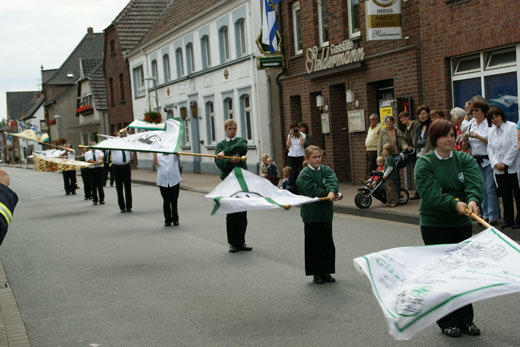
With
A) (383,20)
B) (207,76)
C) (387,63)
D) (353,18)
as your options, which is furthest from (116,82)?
(383,20)

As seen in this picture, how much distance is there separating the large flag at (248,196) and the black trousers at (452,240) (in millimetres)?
1526

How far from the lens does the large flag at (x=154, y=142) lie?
10.3 meters

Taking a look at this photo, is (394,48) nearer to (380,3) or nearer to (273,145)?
(380,3)

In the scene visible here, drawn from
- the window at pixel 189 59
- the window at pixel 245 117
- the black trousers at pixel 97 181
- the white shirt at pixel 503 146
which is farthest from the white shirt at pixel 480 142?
the window at pixel 189 59

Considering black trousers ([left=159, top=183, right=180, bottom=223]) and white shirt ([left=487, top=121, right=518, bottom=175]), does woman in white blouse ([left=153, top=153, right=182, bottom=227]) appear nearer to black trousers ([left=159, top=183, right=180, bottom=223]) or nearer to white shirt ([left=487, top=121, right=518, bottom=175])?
black trousers ([left=159, top=183, right=180, bottom=223])

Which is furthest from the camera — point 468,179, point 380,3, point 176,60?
point 176,60

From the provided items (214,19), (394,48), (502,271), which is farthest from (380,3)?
(214,19)

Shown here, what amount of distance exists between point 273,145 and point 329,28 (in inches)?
251

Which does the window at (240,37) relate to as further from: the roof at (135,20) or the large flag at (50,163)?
the roof at (135,20)

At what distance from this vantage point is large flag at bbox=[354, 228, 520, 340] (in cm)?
374

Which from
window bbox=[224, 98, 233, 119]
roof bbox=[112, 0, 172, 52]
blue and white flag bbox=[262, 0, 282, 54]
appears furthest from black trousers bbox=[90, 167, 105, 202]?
roof bbox=[112, 0, 172, 52]

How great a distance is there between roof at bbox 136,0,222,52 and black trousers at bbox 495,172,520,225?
18.5m

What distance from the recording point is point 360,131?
18.3 meters

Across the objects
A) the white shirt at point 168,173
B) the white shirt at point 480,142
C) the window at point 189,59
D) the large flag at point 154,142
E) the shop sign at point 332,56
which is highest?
the window at point 189,59
